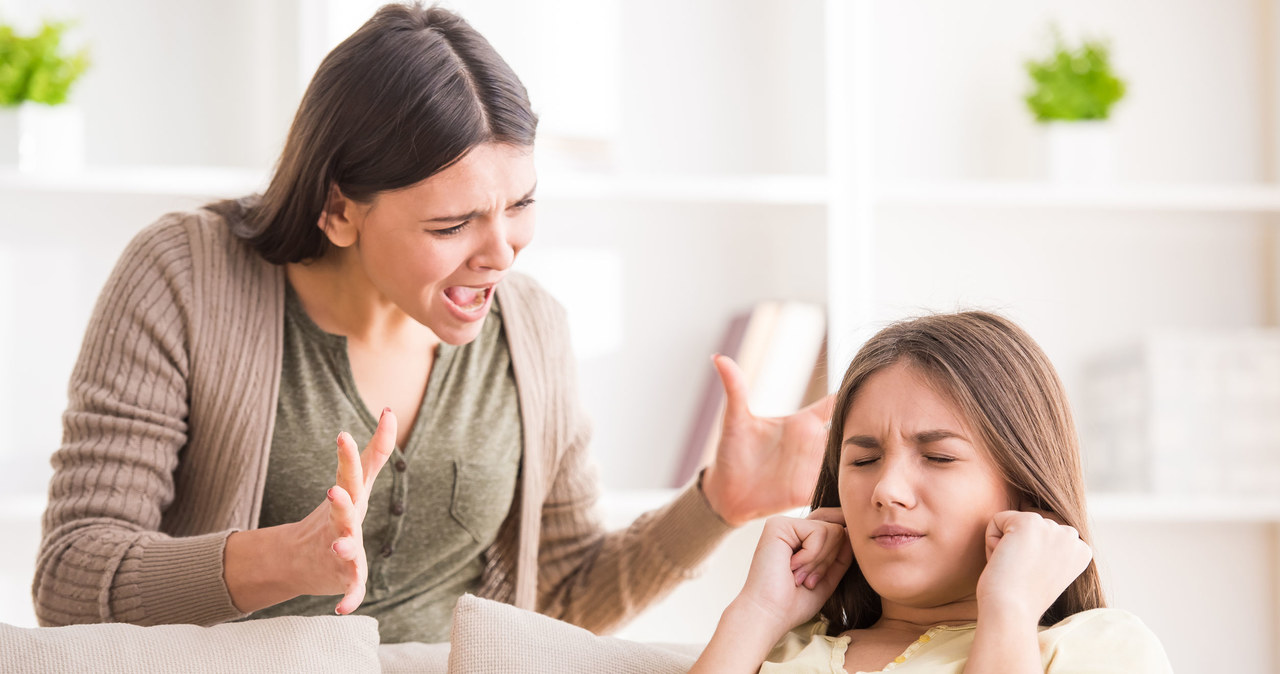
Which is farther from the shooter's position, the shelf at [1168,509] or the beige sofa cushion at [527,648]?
the shelf at [1168,509]

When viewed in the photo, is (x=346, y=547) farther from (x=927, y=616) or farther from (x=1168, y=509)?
(x=1168, y=509)

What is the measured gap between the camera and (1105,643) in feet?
3.18

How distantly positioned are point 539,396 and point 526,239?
289 millimetres

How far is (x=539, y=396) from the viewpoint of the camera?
1.50m

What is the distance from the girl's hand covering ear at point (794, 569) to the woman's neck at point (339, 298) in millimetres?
558

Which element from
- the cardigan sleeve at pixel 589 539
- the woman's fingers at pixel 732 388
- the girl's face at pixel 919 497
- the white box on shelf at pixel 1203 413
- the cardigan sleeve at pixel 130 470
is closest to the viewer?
the girl's face at pixel 919 497

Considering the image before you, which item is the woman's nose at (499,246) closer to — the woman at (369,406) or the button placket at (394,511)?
the woman at (369,406)

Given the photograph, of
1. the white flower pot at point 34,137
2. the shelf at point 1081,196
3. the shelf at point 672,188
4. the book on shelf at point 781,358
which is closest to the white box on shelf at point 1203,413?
the shelf at point 1081,196

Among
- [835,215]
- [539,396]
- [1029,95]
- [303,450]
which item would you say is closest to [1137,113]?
[1029,95]

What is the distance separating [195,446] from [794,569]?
2.26 feet

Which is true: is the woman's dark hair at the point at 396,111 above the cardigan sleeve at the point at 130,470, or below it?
above

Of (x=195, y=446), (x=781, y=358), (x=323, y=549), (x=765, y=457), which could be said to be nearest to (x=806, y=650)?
(x=765, y=457)

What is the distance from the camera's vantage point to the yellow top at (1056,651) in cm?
96

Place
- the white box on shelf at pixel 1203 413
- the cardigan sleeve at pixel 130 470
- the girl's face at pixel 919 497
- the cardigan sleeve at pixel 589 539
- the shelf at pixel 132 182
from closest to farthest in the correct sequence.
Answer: the girl's face at pixel 919 497
the cardigan sleeve at pixel 130 470
the cardigan sleeve at pixel 589 539
the shelf at pixel 132 182
the white box on shelf at pixel 1203 413
